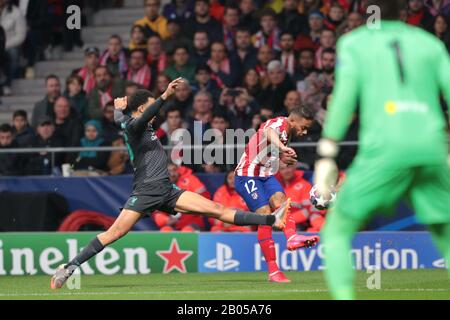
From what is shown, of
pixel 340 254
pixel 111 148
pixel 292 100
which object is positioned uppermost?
pixel 292 100

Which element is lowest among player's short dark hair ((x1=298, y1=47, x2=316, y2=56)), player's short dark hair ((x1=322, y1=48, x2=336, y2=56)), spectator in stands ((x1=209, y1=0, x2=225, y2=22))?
player's short dark hair ((x1=322, y1=48, x2=336, y2=56))

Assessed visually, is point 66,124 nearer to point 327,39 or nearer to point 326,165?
point 327,39

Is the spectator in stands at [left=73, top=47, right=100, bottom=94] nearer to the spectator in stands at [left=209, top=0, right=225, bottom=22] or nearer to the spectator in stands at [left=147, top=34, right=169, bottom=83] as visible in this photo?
the spectator in stands at [left=147, top=34, right=169, bottom=83]

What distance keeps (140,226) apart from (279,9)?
16.9 ft

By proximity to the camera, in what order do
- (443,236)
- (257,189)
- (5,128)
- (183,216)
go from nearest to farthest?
(443,236)
(257,189)
(183,216)
(5,128)

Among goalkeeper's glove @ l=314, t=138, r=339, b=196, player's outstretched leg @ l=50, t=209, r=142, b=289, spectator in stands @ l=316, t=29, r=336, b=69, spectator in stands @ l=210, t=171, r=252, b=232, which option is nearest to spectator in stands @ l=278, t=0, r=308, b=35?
spectator in stands @ l=316, t=29, r=336, b=69

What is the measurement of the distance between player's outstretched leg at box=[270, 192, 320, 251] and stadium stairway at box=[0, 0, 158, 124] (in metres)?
8.97

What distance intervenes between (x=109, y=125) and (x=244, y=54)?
2573 mm

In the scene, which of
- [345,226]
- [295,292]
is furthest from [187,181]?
[345,226]

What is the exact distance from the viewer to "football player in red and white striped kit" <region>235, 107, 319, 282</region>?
43.7 ft

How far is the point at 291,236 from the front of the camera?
42.8 ft

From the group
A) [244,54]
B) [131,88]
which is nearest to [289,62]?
[244,54]

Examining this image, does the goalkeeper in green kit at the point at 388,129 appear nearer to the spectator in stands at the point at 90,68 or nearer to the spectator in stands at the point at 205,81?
the spectator in stands at the point at 205,81

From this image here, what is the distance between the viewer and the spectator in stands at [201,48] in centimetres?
1967
